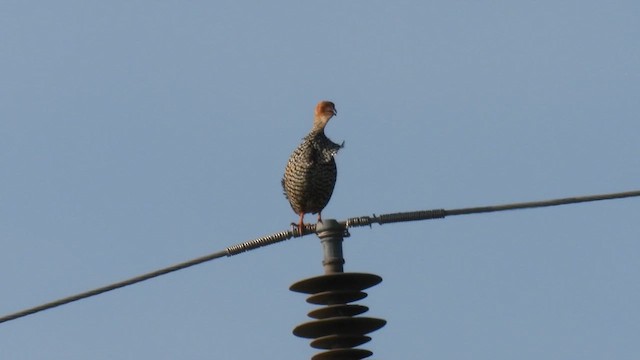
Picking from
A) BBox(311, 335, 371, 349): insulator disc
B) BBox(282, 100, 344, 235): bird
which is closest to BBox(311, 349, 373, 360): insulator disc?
BBox(311, 335, 371, 349): insulator disc

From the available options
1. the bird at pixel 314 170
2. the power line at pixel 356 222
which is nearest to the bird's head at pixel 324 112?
the bird at pixel 314 170

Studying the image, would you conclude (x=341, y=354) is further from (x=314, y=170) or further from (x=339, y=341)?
(x=314, y=170)

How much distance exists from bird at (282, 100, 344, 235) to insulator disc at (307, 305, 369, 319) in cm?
536

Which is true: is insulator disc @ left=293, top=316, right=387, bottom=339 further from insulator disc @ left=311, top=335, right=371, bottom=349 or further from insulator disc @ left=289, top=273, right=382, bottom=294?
insulator disc @ left=289, top=273, right=382, bottom=294

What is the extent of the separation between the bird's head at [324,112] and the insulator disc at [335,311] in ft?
18.2

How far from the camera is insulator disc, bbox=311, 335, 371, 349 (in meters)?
7.48

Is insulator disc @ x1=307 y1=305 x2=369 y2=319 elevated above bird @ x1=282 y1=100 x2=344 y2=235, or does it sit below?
below

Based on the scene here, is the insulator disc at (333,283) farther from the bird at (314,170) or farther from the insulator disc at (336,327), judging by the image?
the bird at (314,170)

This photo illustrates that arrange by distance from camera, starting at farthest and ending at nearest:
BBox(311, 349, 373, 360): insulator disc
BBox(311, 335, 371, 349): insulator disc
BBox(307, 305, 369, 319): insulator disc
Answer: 1. BBox(307, 305, 369, 319): insulator disc
2. BBox(311, 335, 371, 349): insulator disc
3. BBox(311, 349, 373, 360): insulator disc

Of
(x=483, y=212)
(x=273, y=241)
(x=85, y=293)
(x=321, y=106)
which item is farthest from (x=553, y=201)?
(x=321, y=106)

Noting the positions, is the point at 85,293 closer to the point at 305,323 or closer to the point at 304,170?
the point at 305,323

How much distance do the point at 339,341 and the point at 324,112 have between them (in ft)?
19.2

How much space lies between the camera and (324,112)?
518 inches

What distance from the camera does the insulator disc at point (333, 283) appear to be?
769 cm
